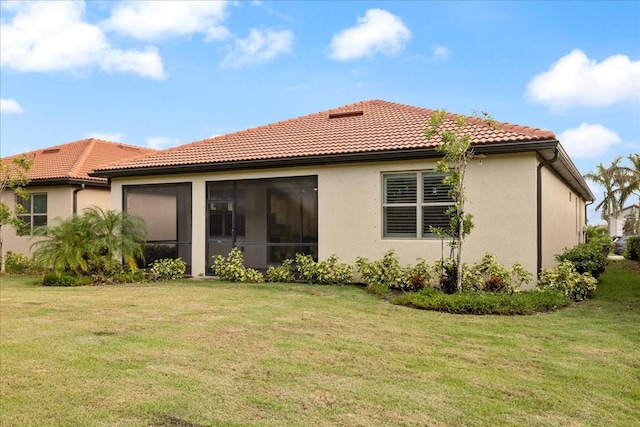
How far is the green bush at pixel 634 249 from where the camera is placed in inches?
944

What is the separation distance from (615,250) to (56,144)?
3553cm

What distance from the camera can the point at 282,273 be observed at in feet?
43.2

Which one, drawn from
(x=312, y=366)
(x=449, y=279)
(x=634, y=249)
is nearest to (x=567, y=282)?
(x=449, y=279)

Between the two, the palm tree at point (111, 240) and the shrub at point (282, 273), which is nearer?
the shrub at point (282, 273)

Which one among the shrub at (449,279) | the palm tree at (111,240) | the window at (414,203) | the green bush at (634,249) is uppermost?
the window at (414,203)

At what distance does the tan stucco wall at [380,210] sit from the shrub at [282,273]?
0.93m

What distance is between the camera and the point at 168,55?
1558 centimetres

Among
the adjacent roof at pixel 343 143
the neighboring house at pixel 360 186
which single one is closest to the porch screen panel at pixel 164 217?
the neighboring house at pixel 360 186

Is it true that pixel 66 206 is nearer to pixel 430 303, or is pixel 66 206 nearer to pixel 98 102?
pixel 98 102

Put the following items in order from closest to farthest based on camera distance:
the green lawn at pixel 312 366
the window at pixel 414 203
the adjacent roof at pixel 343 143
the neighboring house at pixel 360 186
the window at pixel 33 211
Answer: the green lawn at pixel 312 366 < the neighboring house at pixel 360 186 < the adjacent roof at pixel 343 143 < the window at pixel 414 203 < the window at pixel 33 211

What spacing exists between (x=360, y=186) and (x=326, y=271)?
7.44 ft

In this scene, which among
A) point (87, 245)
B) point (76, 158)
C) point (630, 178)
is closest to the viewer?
point (87, 245)

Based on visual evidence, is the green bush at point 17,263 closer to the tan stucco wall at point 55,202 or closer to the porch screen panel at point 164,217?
the tan stucco wall at point 55,202

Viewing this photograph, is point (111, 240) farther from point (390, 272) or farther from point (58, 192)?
point (390, 272)
